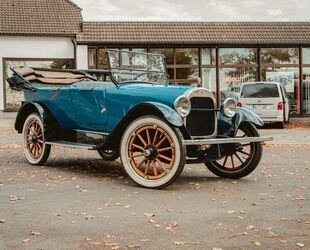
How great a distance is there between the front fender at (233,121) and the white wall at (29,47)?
1926 centimetres

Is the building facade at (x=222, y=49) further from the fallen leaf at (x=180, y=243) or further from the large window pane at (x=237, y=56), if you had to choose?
the fallen leaf at (x=180, y=243)

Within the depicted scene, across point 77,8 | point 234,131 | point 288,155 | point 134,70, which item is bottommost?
point 288,155

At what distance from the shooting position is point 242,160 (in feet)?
26.8

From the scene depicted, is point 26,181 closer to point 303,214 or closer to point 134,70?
point 134,70

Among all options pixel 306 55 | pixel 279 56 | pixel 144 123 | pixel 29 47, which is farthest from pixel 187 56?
pixel 144 123

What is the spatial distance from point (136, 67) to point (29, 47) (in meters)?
18.1

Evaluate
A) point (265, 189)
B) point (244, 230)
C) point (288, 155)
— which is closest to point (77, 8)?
point (288, 155)

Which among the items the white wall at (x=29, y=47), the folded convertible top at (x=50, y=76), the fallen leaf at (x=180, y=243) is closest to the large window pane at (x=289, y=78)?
the white wall at (x=29, y=47)

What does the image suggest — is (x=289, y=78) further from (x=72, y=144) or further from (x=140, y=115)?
(x=140, y=115)

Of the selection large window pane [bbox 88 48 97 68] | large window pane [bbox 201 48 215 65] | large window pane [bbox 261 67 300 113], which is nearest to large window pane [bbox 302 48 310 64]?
large window pane [bbox 261 67 300 113]

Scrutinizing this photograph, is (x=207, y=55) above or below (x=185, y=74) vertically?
above

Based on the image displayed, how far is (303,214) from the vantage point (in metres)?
5.58

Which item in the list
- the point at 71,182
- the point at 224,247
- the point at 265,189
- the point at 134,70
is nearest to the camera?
the point at 224,247

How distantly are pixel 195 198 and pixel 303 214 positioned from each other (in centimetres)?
134
